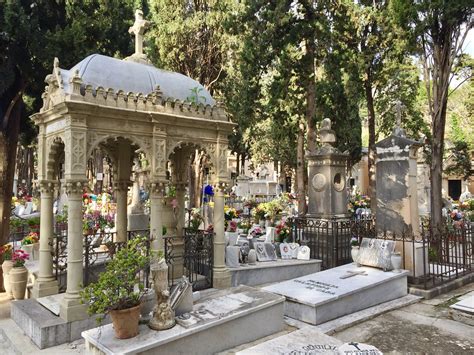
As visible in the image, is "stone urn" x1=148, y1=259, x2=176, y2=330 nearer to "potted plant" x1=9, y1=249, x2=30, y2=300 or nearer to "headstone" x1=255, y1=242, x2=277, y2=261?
"potted plant" x1=9, y1=249, x2=30, y2=300

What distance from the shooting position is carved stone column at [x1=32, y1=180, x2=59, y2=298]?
7371 millimetres

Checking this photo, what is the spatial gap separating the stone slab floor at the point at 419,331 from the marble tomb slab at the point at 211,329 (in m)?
1.42

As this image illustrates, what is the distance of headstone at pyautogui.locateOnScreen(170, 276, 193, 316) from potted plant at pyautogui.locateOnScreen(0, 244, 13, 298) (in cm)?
558

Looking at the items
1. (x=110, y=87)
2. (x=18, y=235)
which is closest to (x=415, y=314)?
(x=110, y=87)

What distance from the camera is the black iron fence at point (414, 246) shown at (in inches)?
355

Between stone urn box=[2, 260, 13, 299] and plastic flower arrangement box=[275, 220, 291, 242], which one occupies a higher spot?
plastic flower arrangement box=[275, 220, 291, 242]

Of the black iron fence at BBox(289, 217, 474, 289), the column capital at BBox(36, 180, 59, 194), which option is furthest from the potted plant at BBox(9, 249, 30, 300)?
the black iron fence at BBox(289, 217, 474, 289)

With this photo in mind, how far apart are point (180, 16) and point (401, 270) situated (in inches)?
694

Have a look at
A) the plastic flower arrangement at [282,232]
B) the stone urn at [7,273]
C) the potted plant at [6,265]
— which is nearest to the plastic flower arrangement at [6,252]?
the potted plant at [6,265]

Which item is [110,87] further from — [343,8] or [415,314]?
[343,8]

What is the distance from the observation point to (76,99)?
6.07 m

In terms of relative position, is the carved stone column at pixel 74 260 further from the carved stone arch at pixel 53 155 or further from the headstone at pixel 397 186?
the headstone at pixel 397 186

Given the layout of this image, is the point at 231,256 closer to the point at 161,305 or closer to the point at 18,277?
the point at 161,305

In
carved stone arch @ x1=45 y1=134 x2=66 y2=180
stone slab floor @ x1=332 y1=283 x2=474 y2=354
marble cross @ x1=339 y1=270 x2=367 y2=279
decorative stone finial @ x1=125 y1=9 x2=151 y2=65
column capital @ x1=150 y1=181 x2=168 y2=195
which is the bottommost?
stone slab floor @ x1=332 y1=283 x2=474 y2=354
